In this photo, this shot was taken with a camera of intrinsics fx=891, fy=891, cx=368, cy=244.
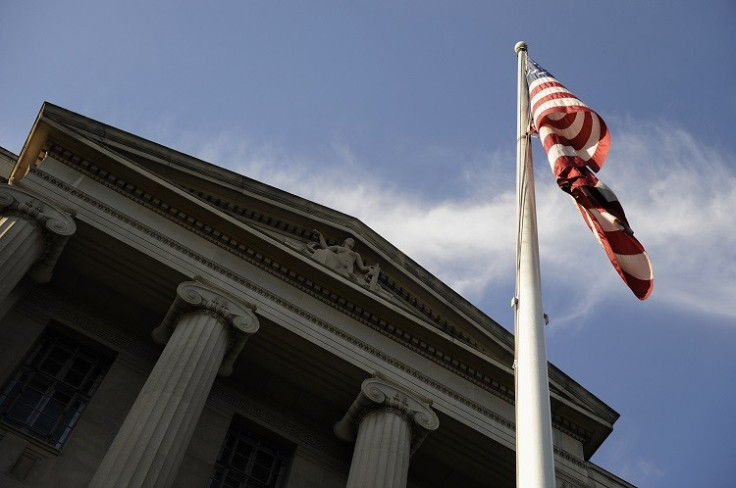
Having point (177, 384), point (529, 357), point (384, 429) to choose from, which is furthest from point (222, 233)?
point (529, 357)

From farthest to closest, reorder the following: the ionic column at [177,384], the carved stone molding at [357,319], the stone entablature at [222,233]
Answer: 1. the stone entablature at [222,233]
2. the carved stone molding at [357,319]
3. the ionic column at [177,384]

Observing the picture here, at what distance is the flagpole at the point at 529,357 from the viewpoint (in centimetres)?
1016

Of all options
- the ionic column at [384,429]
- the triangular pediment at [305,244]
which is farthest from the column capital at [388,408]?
the triangular pediment at [305,244]

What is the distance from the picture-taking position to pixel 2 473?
53.5 ft

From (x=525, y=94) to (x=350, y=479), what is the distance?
330 inches

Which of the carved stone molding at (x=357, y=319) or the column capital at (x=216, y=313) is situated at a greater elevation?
the carved stone molding at (x=357, y=319)

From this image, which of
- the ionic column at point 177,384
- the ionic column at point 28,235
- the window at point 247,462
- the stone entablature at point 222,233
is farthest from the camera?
the stone entablature at point 222,233

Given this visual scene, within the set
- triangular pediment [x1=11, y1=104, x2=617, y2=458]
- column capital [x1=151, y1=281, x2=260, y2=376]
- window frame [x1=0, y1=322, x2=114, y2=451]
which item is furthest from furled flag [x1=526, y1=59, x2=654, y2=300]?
window frame [x1=0, y1=322, x2=114, y2=451]

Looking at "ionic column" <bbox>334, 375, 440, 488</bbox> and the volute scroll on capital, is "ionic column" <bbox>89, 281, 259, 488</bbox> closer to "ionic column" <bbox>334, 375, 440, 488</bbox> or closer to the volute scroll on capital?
the volute scroll on capital

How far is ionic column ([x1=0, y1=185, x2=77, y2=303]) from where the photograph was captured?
17656 millimetres

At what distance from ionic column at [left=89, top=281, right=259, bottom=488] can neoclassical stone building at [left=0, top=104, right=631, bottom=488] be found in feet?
0.20

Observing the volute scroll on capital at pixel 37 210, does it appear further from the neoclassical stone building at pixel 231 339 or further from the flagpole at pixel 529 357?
the flagpole at pixel 529 357

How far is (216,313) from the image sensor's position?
1942 centimetres

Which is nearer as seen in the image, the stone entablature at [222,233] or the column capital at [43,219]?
the column capital at [43,219]
